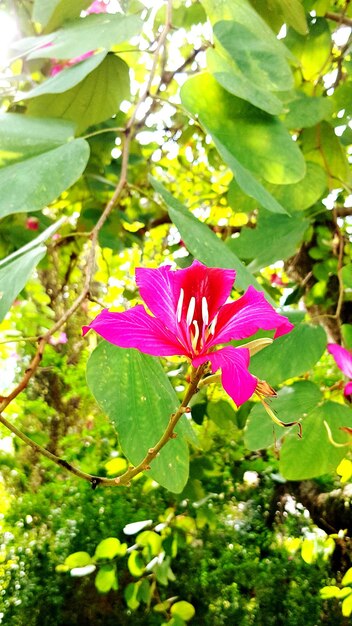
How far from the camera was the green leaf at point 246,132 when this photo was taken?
0.41 m

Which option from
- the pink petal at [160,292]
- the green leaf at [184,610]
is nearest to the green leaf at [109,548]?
the green leaf at [184,610]

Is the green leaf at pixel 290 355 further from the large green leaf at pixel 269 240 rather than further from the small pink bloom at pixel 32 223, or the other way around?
the small pink bloom at pixel 32 223

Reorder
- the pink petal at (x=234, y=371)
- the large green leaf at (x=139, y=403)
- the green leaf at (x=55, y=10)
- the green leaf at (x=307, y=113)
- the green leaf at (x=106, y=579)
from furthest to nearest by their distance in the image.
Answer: the green leaf at (x=106, y=579) < the green leaf at (x=307, y=113) < the green leaf at (x=55, y=10) < the large green leaf at (x=139, y=403) < the pink petal at (x=234, y=371)

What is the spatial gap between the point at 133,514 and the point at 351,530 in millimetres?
714

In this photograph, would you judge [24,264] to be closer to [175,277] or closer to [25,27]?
[175,277]

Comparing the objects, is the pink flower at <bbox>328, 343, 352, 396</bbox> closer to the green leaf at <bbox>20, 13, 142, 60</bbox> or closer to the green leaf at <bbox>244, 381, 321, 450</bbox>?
Result: the green leaf at <bbox>244, 381, 321, 450</bbox>

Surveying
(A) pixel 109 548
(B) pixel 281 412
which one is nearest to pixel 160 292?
(B) pixel 281 412

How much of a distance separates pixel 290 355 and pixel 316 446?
86 mm

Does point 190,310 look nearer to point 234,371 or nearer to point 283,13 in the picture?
point 234,371

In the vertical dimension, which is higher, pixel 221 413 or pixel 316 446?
pixel 316 446

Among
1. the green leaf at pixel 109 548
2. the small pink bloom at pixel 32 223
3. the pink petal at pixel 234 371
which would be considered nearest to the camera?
the pink petal at pixel 234 371

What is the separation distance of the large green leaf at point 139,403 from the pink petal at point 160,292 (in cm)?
10

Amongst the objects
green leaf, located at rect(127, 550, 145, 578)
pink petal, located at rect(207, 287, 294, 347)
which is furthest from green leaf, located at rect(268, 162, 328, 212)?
green leaf, located at rect(127, 550, 145, 578)

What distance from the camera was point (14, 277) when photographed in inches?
13.1
